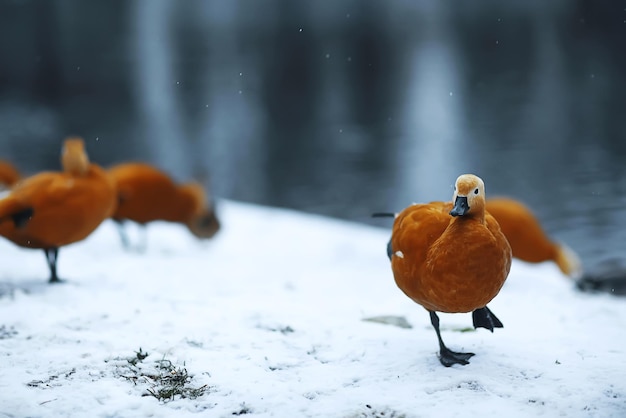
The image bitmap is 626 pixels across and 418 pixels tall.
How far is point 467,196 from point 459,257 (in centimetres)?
34

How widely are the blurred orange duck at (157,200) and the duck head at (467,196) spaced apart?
5.09 meters

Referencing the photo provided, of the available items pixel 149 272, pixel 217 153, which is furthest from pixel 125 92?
pixel 149 272

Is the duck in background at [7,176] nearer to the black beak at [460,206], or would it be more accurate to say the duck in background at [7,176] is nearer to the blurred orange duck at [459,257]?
the blurred orange duck at [459,257]

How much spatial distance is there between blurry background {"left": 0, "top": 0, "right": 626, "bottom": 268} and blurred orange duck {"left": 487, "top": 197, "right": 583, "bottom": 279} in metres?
3.69

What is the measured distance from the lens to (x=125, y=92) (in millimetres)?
35281

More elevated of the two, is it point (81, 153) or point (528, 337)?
point (81, 153)

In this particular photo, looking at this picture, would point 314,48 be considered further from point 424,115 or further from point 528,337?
point 528,337

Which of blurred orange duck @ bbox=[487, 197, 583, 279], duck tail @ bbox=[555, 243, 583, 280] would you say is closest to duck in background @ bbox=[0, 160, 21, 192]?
blurred orange duck @ bbox=[487, 197, 583, 279]

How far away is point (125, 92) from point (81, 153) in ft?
99.8

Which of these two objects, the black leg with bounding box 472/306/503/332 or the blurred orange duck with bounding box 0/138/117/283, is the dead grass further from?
the blurred orange duck with bounding box 0/138/117/283

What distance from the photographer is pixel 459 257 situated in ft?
13.1

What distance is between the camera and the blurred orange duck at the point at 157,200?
328 inches

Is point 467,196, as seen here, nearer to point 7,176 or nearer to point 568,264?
point 568,264

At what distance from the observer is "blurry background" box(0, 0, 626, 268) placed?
1767cm
